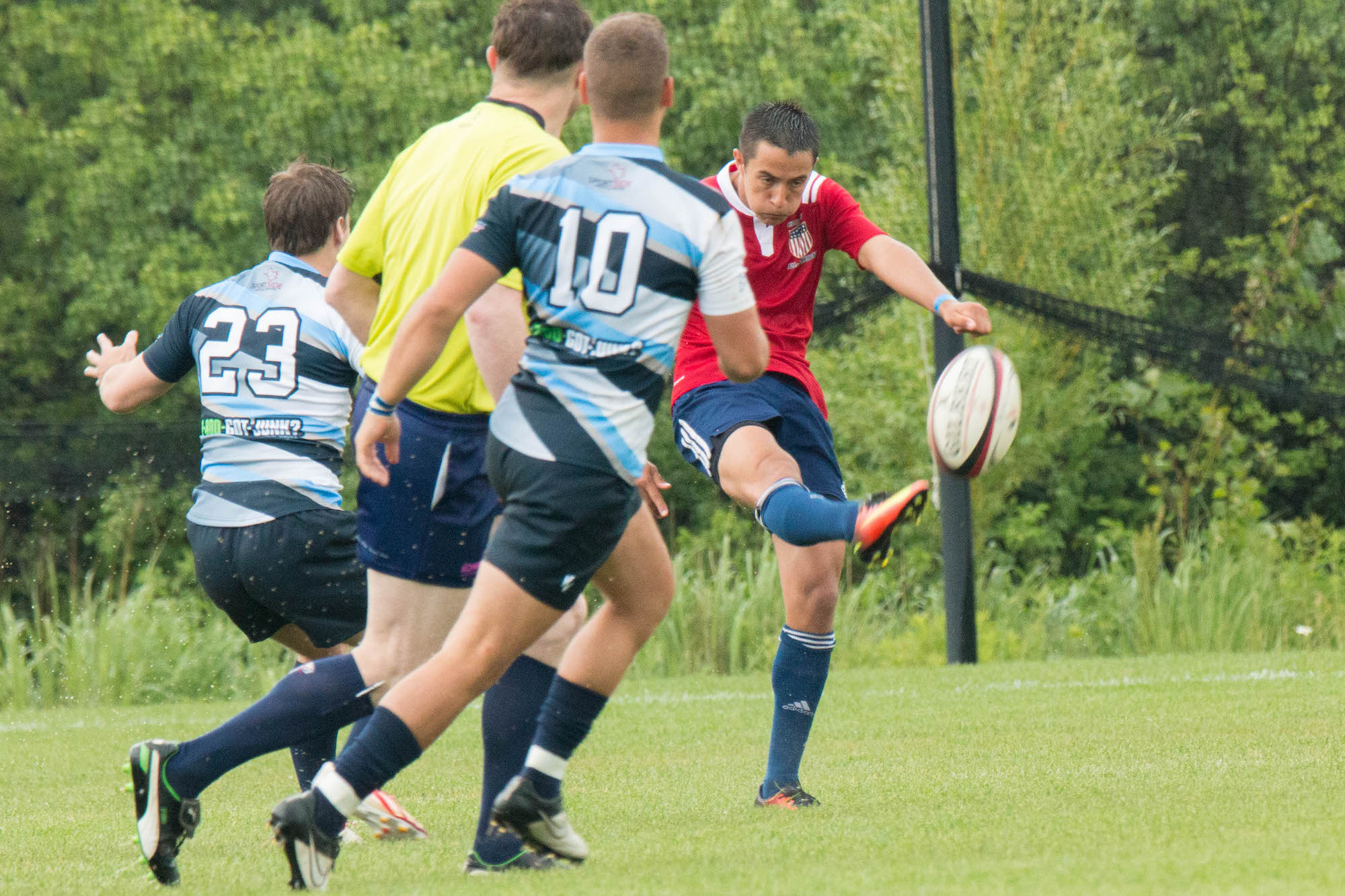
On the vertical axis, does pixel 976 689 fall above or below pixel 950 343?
below

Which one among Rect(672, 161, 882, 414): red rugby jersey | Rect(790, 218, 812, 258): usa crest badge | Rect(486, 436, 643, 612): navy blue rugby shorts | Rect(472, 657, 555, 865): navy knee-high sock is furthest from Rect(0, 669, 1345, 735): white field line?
Rect(486, 436, 643, 612): navy blue rugby shorts

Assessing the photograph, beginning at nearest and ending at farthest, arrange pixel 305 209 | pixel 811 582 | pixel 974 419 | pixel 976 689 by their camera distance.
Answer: pixel 974 419 < pixel 305 209 < pixel 811 582 < pixel 976 689

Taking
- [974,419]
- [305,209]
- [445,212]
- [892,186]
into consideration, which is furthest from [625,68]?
[892,186]

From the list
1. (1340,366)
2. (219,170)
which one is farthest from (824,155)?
(1340,366)

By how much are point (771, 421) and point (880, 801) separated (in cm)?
113

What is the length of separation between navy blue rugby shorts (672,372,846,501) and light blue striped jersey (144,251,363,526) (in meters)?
1.04

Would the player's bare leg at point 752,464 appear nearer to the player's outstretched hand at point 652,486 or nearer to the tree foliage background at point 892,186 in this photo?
the player's outstretched hand at point 652,486

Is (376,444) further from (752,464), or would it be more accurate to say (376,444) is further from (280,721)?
(752,464)

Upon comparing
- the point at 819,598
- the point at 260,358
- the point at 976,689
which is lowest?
the point at 976,689

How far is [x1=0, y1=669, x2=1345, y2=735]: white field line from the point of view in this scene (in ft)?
25.2

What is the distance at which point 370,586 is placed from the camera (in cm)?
371

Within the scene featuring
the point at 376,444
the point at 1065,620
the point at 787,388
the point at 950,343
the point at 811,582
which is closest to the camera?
the point at 376,444

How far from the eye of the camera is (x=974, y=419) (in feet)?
13.8

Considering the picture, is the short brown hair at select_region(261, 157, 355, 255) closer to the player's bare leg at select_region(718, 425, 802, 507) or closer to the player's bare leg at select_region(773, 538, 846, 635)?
the player's bare leg at select_region(718, 425, 802, 507)
